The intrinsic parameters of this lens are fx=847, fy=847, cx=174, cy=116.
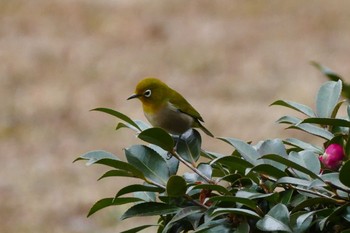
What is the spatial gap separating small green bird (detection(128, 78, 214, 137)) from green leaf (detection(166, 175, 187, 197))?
1135 mm

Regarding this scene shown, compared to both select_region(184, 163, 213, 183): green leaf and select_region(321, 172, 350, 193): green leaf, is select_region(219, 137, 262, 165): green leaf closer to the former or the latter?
select_region(184, 163, 213, 183): green leaf

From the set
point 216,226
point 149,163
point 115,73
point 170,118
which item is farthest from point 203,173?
point 115,73

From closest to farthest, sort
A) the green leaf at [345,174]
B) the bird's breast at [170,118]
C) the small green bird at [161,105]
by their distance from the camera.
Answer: the green leaf at [345,174]
the bird's breast at [170,118]
the small green bird at [161,105]

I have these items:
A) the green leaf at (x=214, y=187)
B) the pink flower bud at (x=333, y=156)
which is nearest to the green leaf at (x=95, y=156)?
the green leaf at (x=214, y=187)

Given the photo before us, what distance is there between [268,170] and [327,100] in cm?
46

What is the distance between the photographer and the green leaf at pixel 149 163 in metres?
1.83

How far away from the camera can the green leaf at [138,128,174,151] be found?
1.76 metres

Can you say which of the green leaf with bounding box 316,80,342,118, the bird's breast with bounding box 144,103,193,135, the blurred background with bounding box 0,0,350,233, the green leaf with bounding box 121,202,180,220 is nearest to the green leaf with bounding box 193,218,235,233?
the green leaf with bounding box 121,202,180,220

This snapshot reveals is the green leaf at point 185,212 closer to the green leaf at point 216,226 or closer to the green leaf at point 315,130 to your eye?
the green leaf at point 216,226

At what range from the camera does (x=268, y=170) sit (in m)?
1.64

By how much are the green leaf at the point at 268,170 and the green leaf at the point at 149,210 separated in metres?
0.19

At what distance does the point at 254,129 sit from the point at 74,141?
5.58 feet

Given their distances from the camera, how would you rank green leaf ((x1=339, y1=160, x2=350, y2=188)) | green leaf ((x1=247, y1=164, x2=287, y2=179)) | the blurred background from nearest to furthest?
green leaf ((x1=339, y1=160, x2=350, y2=188))
green leaf ((x1=247, y1=164, x2=287, y2=179))
the blurred background

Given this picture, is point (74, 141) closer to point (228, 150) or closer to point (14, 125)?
point (14, 125)
